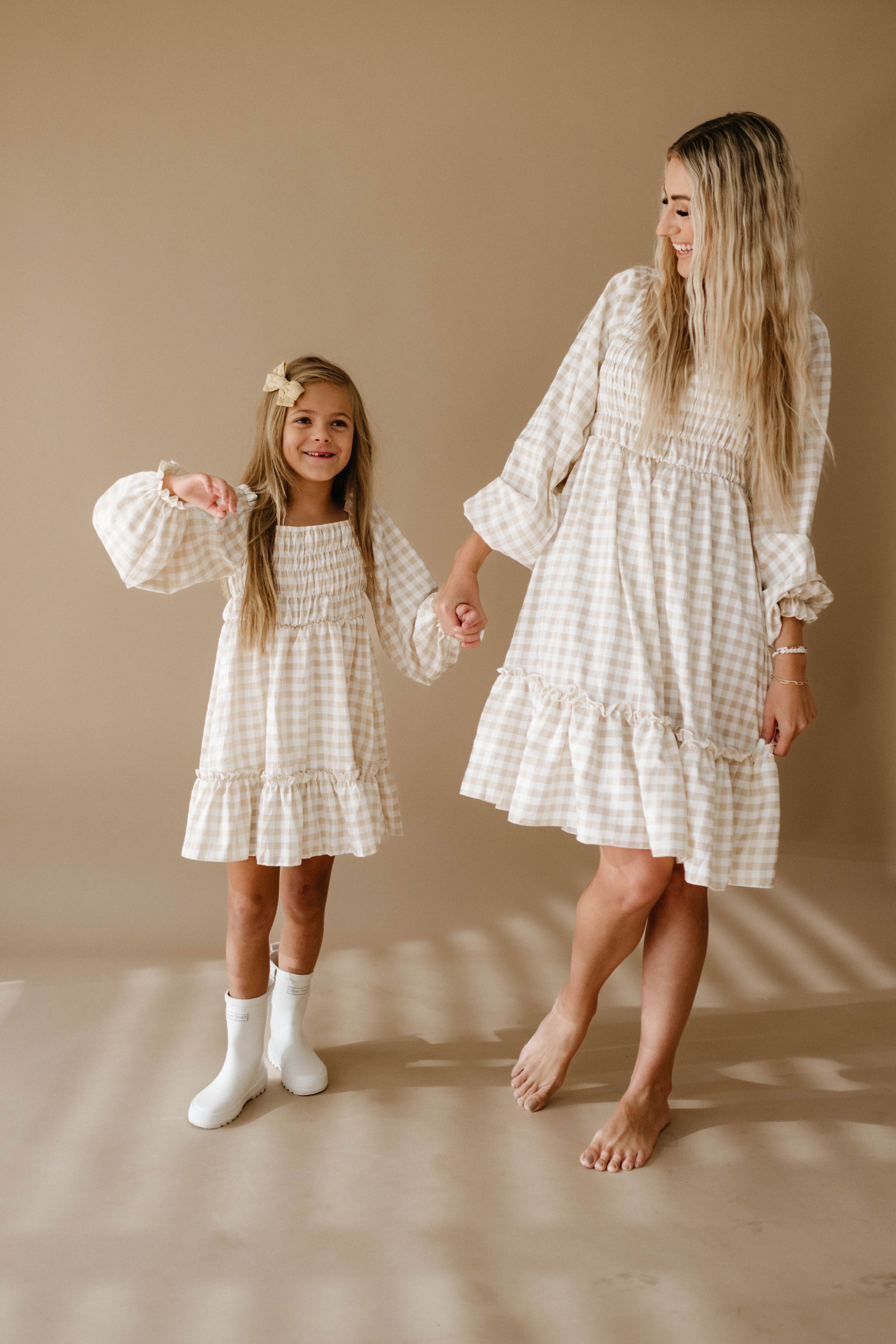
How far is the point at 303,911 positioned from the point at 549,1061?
48cm

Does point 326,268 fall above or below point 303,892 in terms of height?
above

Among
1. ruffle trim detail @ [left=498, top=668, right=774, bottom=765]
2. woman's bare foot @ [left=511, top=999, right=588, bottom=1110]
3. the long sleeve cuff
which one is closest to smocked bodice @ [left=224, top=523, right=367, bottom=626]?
ruffle trim detail @ [left=498, top=668, right=774, bottom=765]

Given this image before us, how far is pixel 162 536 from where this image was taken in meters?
1.64

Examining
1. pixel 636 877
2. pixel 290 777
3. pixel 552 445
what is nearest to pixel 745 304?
pixel 552 445

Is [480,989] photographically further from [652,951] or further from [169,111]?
[169,111]

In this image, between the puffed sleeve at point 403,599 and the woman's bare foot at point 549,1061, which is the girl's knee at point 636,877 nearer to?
the woman's bare foot at point 549,1061

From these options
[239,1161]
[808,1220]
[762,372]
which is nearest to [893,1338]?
[808,1220]

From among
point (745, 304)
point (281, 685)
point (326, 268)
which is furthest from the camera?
point (326, 268)

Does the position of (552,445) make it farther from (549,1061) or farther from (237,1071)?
(237,1071)

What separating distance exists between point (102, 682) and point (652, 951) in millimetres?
1762

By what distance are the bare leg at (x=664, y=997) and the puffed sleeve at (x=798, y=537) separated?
0.44m

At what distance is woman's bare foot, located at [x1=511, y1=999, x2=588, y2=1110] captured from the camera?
70.6 inches

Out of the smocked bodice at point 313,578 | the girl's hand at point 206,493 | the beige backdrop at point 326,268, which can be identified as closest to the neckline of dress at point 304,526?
the smocked bodice at point 313,578

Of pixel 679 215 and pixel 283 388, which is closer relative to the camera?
pixel 679 215
